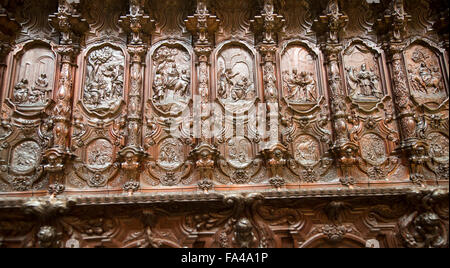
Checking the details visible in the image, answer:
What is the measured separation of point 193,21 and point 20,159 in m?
3.74

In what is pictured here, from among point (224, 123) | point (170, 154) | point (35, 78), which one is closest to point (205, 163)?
point (170, 154)

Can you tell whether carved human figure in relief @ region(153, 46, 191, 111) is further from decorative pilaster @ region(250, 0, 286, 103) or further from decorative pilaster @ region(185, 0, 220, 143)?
decorative pilaster @ region(250, 0, 286, 103)

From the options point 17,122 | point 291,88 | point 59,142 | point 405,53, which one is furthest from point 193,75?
point 405,53

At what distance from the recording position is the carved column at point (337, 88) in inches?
243

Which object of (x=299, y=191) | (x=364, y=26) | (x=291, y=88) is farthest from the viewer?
(x=364, y=26)

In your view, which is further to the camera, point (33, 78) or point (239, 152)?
point (33, 78)

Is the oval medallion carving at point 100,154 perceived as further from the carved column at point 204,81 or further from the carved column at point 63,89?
the carved column at point 204,81

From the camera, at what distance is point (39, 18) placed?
7137mm

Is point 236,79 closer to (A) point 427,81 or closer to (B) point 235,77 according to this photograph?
(B) point 235,77

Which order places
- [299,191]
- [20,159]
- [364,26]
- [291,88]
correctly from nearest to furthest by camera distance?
[299,191] → [20,159] → [291,88] → [364,26]

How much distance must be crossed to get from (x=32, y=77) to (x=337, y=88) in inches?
211

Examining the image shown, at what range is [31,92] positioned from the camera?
6688 millimetres

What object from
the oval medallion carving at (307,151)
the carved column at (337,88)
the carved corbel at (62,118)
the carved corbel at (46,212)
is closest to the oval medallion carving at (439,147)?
the carved column at (337,88)

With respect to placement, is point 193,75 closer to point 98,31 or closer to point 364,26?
point 98,31
